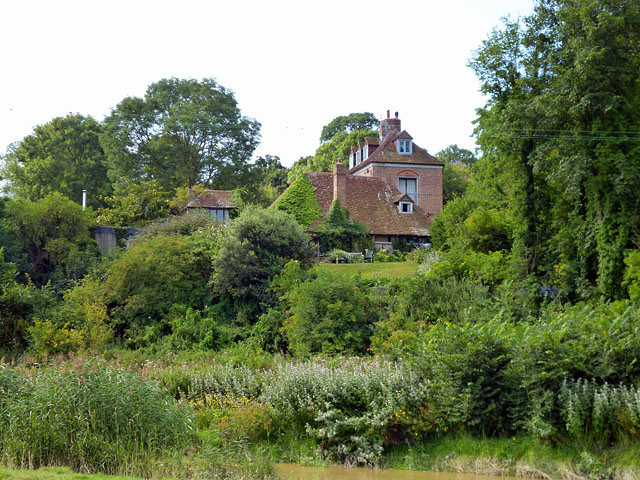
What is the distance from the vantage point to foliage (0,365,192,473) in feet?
29.5

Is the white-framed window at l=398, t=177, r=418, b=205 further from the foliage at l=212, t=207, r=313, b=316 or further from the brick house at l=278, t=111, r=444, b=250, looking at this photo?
the foliage at l=212, t=207, r=313, b=316

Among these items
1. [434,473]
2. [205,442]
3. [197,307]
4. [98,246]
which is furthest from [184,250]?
[434,473]

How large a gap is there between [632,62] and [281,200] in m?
21.5

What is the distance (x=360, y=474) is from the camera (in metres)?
10.3

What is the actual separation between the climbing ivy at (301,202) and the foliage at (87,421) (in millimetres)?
25128

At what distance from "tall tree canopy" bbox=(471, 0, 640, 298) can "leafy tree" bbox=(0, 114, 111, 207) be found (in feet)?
117

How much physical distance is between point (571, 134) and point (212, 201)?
981 inches

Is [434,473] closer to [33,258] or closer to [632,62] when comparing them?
[632,62]

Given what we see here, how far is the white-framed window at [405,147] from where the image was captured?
45.3 m

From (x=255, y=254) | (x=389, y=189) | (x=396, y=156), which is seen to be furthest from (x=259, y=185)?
(x=255, y=254)

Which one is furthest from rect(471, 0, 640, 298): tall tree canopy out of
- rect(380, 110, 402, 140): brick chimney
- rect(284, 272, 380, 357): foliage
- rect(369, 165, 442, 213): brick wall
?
rect(380, 110, 402, 140): brick chimney

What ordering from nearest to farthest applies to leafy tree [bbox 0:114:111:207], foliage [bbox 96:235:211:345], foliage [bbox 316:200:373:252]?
foliage [bbox 96:235:211:345]
foliage [bbox 316:200:373:252]
leafy tree [bbox 0:114:111:207]

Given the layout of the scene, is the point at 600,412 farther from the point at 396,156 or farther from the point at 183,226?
the point at 396,156

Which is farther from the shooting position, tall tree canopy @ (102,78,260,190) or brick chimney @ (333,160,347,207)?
tall tree canopy @ (102,78,260,190)
